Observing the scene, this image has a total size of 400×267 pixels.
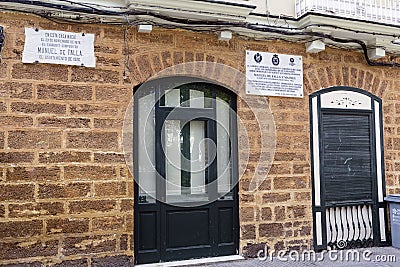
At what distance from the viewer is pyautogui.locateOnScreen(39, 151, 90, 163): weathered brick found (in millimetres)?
5168

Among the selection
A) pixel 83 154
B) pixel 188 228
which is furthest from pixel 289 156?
pixel 83 154

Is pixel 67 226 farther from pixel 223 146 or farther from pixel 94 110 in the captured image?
pixel 223 146

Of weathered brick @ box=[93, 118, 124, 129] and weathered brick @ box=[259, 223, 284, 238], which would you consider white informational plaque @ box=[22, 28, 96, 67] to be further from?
weathered brick @ box=[259, 223, 284, 238]

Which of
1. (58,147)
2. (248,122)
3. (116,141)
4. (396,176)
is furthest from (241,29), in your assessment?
(396,176)

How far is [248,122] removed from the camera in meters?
6.23

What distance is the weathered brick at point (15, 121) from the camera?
198 inches

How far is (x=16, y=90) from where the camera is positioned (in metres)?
5.11

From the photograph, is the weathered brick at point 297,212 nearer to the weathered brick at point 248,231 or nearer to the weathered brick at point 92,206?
the weathered brick at point 248,231

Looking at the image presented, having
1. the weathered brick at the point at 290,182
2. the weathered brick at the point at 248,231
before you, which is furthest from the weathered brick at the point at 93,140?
the weathered brick at the point at 290,182

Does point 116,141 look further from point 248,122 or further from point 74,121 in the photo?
point 248,122

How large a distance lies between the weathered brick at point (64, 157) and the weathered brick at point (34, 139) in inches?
4.1

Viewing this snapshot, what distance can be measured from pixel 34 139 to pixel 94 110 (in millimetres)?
851

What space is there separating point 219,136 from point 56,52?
267 cm

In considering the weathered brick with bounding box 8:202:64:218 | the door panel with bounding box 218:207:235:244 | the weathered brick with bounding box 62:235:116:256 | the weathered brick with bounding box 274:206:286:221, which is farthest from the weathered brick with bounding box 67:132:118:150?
the weathered brick with bounding box 274:206:286:221
